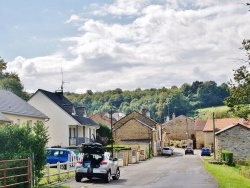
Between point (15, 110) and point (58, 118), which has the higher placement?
point (15, 110)

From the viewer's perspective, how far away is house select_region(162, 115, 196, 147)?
126 meters

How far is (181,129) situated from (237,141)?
6208 cm

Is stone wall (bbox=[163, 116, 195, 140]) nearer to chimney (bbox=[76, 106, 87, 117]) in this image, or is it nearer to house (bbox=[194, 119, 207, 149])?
house (bbox=[194, 119, 207, 149])

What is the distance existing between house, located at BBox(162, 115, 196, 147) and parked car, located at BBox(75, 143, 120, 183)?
99754 mm

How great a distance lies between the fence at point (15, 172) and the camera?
1798 centimetres

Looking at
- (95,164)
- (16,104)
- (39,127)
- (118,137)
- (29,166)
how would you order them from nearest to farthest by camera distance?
(29,166), (39,127), (95,164), (16,104), (118,137)

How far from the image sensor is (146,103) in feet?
652

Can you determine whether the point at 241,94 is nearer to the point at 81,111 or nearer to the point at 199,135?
the point at 81,111

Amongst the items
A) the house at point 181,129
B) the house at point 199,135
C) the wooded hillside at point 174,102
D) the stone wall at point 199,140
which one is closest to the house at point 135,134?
the house at point 199,135

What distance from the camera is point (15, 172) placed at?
19781mm

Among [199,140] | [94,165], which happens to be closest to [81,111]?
[94,165]

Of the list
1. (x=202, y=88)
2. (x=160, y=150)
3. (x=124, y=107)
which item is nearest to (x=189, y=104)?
(x=202, y=88)

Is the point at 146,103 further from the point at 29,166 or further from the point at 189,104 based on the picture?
the point at 29,166

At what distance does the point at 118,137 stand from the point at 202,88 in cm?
11484
